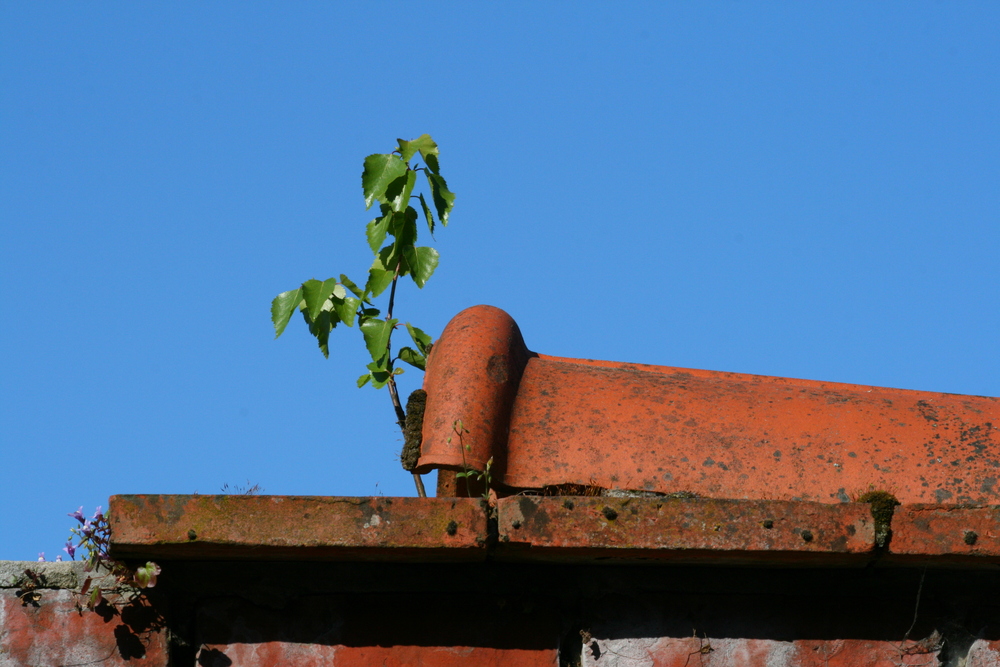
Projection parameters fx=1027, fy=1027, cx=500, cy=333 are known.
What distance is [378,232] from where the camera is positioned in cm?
346

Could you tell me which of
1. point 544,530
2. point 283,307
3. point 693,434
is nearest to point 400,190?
point 283,307

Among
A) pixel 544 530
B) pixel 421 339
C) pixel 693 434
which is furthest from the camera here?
pixel 421 339

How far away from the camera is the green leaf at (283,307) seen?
11.3 ft

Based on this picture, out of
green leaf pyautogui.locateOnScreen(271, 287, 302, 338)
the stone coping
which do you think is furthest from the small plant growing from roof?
the stone coping

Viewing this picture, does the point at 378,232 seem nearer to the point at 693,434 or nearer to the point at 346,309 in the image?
the point at 346,309

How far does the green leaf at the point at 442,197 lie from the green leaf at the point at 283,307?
0.54m

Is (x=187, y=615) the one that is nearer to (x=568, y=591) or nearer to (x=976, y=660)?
(x=568, y=591)

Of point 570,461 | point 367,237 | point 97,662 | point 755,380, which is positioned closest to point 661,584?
point 570,461

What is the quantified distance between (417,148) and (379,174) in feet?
0.52

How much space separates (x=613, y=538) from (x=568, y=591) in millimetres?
297

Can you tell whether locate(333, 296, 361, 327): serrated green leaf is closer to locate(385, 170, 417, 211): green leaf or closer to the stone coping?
locate(385, 170, 417, 211): green leaf

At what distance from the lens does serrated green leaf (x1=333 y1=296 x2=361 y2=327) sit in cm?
346

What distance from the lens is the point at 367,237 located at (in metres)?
3.47

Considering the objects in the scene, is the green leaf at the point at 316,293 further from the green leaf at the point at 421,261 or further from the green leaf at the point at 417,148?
the green leaf at the point at 417,148
